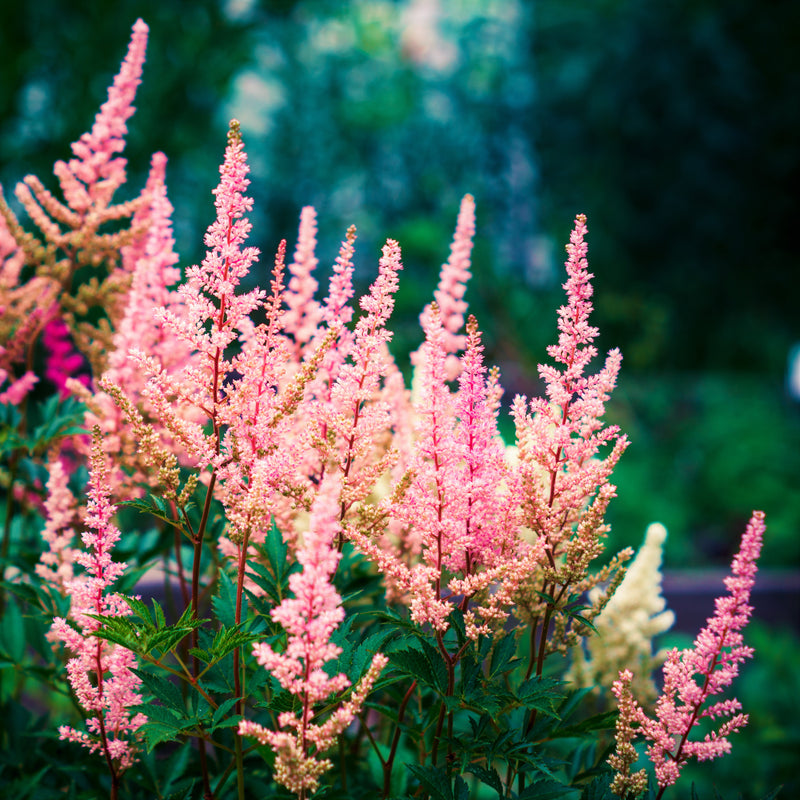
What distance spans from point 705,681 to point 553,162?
12.1 metres

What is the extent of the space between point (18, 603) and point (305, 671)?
4.87 ft

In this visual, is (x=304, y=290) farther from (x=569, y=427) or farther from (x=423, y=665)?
(x=423, y=665)

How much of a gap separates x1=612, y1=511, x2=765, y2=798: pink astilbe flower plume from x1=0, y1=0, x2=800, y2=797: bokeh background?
387cm

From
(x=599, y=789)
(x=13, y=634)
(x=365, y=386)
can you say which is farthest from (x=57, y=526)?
(x=599, y=789)

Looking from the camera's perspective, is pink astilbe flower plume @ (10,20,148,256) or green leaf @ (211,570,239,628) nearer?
green leaf @ (211,570,239,628)

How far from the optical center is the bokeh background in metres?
7.89

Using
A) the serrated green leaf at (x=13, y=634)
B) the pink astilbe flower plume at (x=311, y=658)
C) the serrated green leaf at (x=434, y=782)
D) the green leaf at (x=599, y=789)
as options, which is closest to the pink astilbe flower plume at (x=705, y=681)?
the green leaf at (x=599, y=789)

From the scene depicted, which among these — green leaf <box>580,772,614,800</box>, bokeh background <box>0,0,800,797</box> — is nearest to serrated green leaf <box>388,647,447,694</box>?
green leaf <box>580,772,614,800</box>

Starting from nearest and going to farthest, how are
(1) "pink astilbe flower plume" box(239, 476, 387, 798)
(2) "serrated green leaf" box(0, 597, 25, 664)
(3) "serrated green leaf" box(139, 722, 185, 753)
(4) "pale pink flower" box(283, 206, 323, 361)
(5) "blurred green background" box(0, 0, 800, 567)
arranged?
1. (1) "pink astilbe flower plume" box(239, 476, 387, 798)
2. (3) "serrated green leaf" box(139, 722, 185, 753)
3. (4) "pale pink flower" box(283, 206, 323, 361)
4. (2) "serrated green leaf" box(0, 597, 25, 664)
5. (5) "blurred green background" box(0, 0, 800, 567)

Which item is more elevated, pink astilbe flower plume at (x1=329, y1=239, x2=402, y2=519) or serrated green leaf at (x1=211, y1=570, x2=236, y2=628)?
pink astilbe flower plume at (x1=329, y1=239, x2=402, y2=519)

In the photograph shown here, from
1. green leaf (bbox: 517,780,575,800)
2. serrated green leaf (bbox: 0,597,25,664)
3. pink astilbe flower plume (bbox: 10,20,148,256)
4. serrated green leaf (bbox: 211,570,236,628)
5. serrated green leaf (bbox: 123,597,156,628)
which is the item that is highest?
pink astilbe flower plume (bbox: 10,20,148,256)

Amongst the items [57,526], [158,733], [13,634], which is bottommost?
[158,733]

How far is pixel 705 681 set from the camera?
124 centimetres

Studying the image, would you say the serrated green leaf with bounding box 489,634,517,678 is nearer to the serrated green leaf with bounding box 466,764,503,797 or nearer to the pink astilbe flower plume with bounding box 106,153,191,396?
the serrated green leaf with bounding box 466,764,503,797
